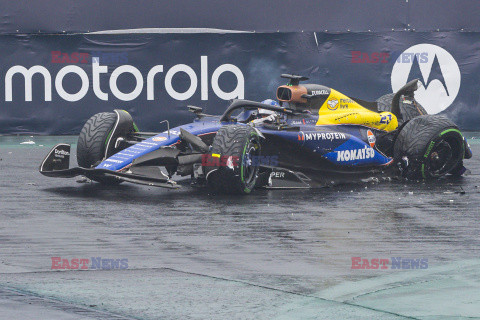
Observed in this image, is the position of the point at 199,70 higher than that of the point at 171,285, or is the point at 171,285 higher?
the point at 199,70

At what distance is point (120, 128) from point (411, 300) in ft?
25.4

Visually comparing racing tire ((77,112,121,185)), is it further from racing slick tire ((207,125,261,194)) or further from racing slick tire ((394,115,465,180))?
racing slick tire ((394,115,465,180))

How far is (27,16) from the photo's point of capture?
67.8 ft

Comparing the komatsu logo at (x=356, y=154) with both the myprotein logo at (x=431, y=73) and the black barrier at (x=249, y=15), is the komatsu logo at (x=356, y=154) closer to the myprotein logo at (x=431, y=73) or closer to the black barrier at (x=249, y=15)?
the myprotein logo at (x=431, y=73)

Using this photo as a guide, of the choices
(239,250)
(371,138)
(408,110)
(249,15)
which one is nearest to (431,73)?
(249,15)

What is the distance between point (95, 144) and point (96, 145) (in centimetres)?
2

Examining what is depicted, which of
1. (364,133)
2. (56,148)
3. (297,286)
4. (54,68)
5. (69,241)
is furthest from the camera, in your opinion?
(54,68)

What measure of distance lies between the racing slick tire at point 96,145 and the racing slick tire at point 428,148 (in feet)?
13.6

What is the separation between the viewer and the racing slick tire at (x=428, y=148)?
14.8 metres

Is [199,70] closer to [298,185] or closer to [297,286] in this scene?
[298,185]

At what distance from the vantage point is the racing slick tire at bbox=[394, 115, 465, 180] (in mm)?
14773

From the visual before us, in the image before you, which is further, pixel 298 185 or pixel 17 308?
pixel 298 185

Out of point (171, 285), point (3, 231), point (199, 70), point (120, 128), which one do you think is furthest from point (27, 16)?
point (171, 285)

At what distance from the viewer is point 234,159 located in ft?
41.7
